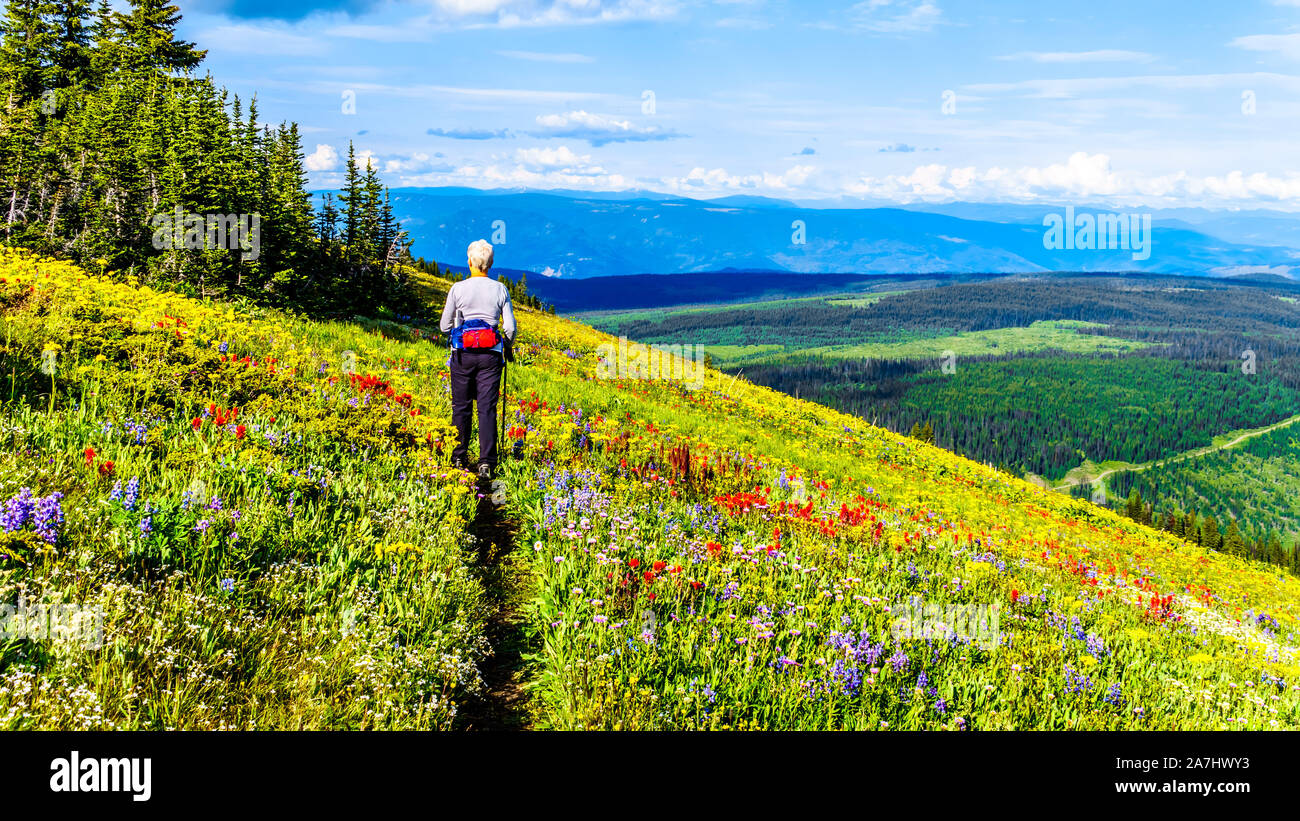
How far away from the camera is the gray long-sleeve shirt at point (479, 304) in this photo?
8586mm

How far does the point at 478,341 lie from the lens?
8516 mm

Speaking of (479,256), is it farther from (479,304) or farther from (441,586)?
(441,586)

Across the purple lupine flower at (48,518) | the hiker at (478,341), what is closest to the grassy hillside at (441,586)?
the purple lupine flower at (48,518)

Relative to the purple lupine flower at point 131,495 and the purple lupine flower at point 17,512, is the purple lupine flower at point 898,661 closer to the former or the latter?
the purple lupine flower at point 131,495

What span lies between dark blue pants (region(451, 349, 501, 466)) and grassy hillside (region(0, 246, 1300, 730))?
0.48 m

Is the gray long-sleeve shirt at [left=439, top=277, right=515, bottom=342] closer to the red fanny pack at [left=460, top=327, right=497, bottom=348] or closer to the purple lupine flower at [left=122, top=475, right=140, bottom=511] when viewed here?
the red fanny pack at [left=460, top=327, right=497, bottom=348]

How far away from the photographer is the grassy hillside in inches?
134

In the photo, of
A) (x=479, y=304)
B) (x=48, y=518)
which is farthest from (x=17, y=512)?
(x=479, y=304)

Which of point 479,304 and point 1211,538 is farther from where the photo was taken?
point 1211,538

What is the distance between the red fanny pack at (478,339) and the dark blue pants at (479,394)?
112 mm

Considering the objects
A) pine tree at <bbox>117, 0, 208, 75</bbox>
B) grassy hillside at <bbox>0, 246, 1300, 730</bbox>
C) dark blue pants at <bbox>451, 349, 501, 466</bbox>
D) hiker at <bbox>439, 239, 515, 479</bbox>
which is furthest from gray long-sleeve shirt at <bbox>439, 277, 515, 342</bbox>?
pine tree at <bbox>117, 0, 208, 75</bbox>

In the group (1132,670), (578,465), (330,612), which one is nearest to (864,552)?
(1132,670)

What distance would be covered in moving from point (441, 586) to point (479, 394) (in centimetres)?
434
